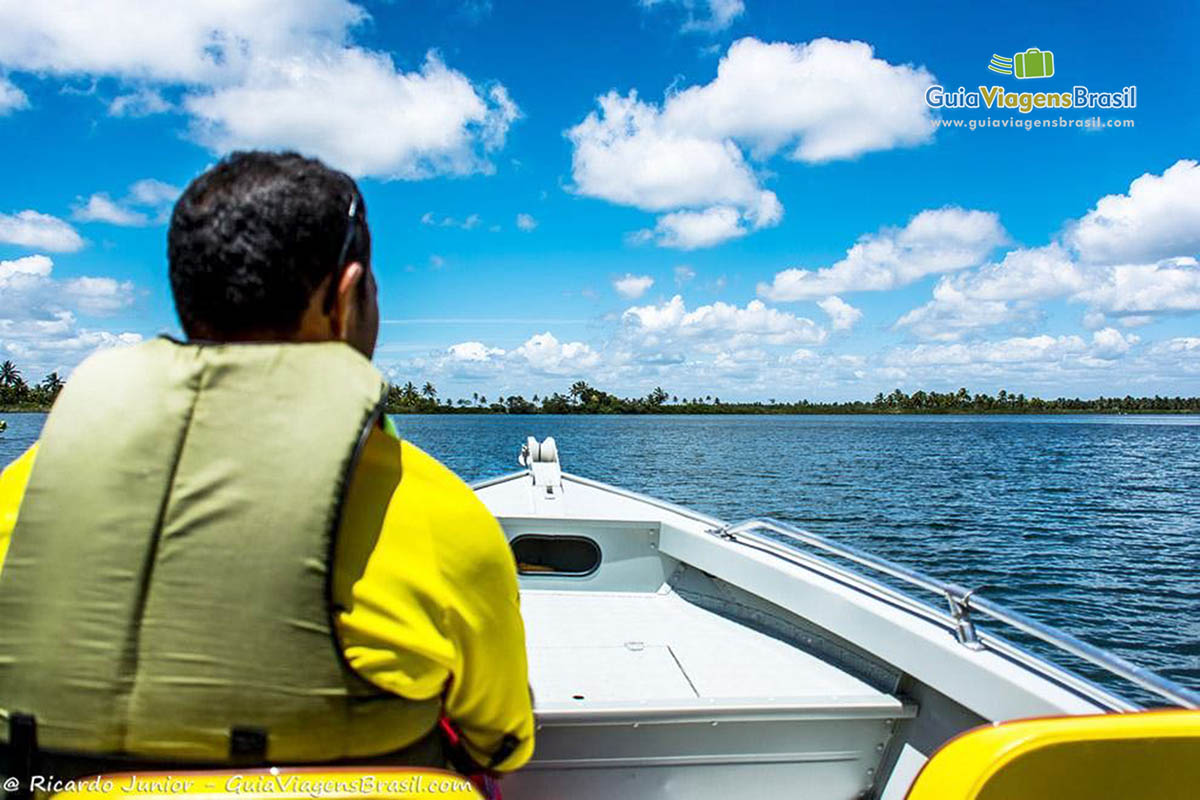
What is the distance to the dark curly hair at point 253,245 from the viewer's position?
1.28 meters

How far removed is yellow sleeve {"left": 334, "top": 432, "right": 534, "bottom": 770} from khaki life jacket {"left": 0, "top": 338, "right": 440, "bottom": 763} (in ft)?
0.16

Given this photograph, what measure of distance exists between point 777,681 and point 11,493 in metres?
3.12

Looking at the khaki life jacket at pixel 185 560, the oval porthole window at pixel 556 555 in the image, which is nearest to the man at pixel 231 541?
the khaki life jacket at pixel 185 560

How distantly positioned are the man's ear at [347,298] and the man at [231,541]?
5 centimetres

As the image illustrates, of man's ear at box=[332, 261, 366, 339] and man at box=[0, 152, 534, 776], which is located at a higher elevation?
man's ear at box=[332, 261, 366, 339]

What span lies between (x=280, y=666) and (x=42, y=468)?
487mm

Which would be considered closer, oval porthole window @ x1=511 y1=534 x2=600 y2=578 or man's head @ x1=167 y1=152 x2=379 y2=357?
man's head @ x1=167 y1=152 x2=379 y2=357

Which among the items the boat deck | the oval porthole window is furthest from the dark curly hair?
the oval porthole window

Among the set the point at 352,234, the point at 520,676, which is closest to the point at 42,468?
the point at 352,234

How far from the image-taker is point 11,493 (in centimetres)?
134

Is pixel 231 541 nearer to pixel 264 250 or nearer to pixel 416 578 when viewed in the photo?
pixel 416 578

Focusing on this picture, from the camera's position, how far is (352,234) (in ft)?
4.50

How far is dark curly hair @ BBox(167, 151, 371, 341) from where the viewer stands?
1282mm

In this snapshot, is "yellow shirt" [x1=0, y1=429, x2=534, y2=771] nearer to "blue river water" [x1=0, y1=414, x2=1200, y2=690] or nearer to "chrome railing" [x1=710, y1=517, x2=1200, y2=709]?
"chrome railing" [x1=710, y1=517, x2=1200, y2=709]
